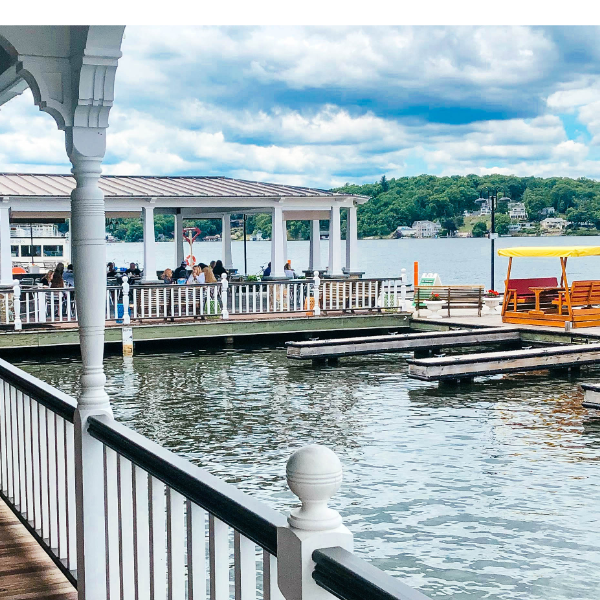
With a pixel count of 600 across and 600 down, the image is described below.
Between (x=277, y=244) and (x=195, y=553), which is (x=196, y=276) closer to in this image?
(x=277, y=244)

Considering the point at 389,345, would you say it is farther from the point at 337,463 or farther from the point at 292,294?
the point at 337,463

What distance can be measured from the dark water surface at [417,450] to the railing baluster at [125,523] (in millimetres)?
3777

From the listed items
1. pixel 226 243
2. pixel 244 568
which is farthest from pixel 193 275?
pixel 244 568

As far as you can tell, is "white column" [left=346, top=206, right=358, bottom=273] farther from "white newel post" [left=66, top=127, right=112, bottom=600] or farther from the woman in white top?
"white newel post" [left=66, top=127, right=112, bottom=600]

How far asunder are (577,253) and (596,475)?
38.0ft

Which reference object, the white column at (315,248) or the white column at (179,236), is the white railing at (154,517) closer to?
the white column at (179,236)

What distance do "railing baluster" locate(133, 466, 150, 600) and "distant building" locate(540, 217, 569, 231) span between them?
10420 cm

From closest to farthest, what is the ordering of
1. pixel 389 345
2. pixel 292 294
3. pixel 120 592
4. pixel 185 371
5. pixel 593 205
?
1. pixel 120 592
2. pixel 185 371
3. pixel 389 345
4. pixel 292 294
5. pixel 593 205

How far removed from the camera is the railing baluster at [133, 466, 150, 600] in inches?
121

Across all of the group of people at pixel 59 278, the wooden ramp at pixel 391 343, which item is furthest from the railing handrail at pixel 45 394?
the group of people at pixel 59 278

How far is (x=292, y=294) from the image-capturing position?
2359cm

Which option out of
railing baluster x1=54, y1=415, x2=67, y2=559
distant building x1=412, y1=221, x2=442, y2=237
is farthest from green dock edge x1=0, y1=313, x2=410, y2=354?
distant building x1=412, y1=221, x2=442, y2=237

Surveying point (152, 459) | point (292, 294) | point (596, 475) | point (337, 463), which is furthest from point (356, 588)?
point (292, 294)

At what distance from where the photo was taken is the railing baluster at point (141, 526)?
306cm
